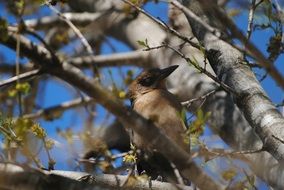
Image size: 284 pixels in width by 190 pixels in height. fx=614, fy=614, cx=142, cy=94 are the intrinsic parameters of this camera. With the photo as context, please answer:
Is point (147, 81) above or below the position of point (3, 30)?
below

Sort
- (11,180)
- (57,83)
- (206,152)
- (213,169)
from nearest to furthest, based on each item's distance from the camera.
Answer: (11,180)
(206,152)
(213,169)
(57,83)

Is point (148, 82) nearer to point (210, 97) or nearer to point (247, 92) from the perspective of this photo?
point (210, 97)

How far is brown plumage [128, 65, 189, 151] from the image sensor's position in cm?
541

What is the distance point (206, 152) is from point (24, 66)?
4.25 metres

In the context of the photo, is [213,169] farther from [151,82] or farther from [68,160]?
[151,82]

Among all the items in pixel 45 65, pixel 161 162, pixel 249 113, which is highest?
pixel 45 65

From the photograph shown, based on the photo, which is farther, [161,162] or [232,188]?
[161,162]

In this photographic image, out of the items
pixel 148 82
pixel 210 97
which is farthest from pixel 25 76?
pixel 148 82

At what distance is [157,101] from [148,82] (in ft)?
2.52

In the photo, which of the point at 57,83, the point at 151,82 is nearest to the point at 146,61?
the point at 151,82

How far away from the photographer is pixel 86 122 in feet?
12.5

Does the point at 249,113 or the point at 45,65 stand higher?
the point at 45,65

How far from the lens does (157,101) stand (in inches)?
236

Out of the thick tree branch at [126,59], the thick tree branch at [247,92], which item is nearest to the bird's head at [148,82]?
the thick tree branch at [126,59]
